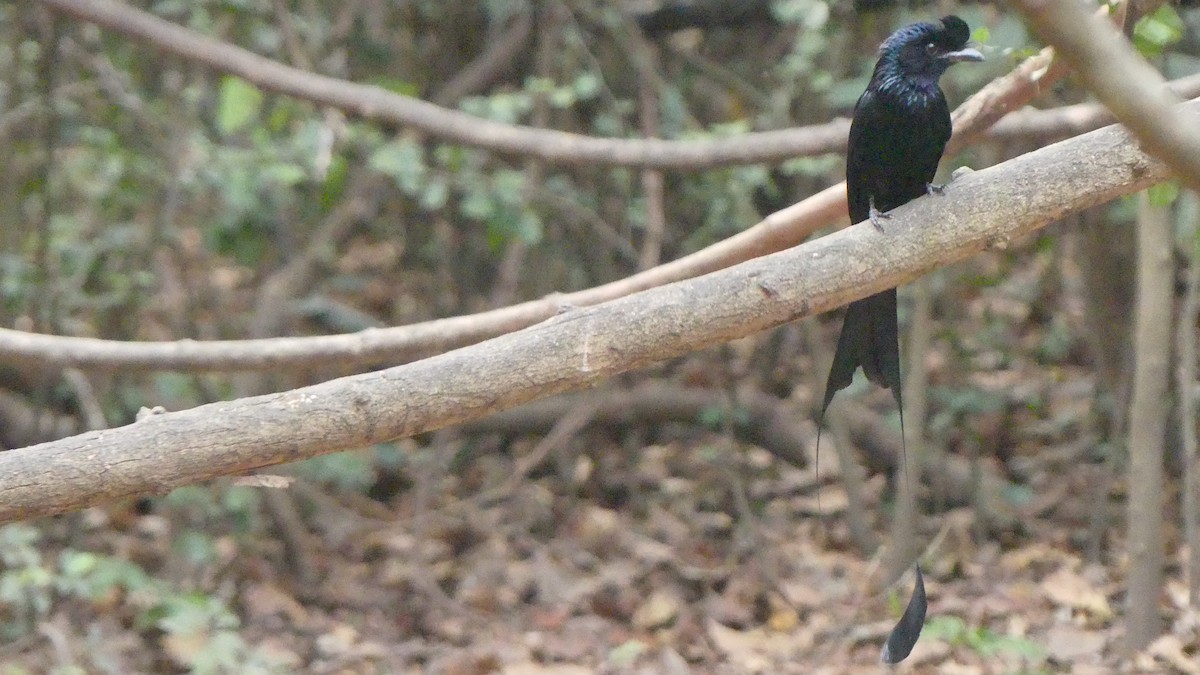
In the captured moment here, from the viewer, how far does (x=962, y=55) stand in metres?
2.36

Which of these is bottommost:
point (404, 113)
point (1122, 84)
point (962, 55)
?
point (1122, 84)

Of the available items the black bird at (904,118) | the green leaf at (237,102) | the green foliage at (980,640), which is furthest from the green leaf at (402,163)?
the green foliage at (980,640)

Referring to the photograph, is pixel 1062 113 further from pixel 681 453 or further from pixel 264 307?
pixel 264 307

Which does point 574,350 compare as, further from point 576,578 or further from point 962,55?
point 576,578

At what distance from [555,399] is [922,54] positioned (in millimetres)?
2853

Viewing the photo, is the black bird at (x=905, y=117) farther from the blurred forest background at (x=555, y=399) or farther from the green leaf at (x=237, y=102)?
the green leaf at (x=237, y=102)

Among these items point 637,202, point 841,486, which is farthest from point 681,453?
point 637,202

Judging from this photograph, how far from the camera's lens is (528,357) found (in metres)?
1.84

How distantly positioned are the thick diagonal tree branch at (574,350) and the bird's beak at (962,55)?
39 centimetres

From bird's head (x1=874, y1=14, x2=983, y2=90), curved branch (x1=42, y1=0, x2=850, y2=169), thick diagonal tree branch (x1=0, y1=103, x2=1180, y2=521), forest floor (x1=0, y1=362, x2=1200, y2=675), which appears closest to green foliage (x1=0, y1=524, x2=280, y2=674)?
forest floor (x1=0, y1=362, x2=1200, y2=675)

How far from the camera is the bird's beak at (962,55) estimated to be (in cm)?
232

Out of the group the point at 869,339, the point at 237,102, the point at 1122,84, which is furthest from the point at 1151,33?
the point at 237,102

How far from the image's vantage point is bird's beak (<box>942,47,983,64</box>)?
2324 mm

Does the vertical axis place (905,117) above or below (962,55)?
below
